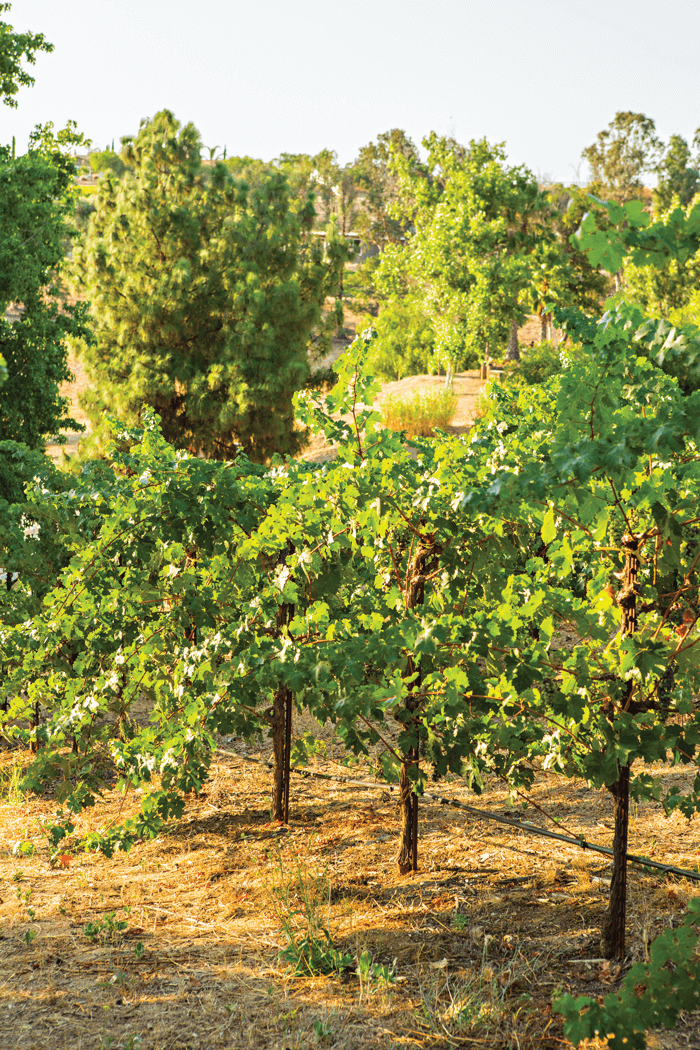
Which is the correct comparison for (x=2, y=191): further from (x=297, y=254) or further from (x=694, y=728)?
(x=694, y=728)

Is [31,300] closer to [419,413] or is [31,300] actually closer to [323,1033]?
[419,413]

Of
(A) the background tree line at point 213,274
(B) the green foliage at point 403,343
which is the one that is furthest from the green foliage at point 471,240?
(B) the green foliage at point 403,343

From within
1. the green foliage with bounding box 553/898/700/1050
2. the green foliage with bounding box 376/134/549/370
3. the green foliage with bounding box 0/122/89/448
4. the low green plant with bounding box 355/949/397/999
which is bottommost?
the low green plant with bounding box 355/949/397/999

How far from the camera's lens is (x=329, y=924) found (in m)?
3.24

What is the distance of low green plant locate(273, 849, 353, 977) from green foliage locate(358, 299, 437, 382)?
59.3ft

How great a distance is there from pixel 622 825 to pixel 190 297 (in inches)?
440

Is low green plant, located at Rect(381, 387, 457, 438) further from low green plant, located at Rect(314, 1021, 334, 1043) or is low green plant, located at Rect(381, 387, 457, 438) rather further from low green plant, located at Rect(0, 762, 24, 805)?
low green plant, located at Rect(314, 1021, 334, 1043)

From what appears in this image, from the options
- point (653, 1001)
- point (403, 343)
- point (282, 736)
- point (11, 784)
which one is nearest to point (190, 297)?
point (11, 784)

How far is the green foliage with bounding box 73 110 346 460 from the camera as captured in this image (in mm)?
12570

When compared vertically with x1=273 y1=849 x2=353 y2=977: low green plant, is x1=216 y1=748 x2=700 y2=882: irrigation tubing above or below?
above

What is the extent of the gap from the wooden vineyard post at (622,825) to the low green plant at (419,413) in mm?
13559

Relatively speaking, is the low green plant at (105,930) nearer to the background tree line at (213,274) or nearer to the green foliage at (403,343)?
the background tree line at (213,274)

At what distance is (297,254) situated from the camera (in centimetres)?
1344

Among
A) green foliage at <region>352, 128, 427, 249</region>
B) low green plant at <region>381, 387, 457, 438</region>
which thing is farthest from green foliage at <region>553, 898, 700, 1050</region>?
green foliage at <region>352, 128, 427, 249</region>
